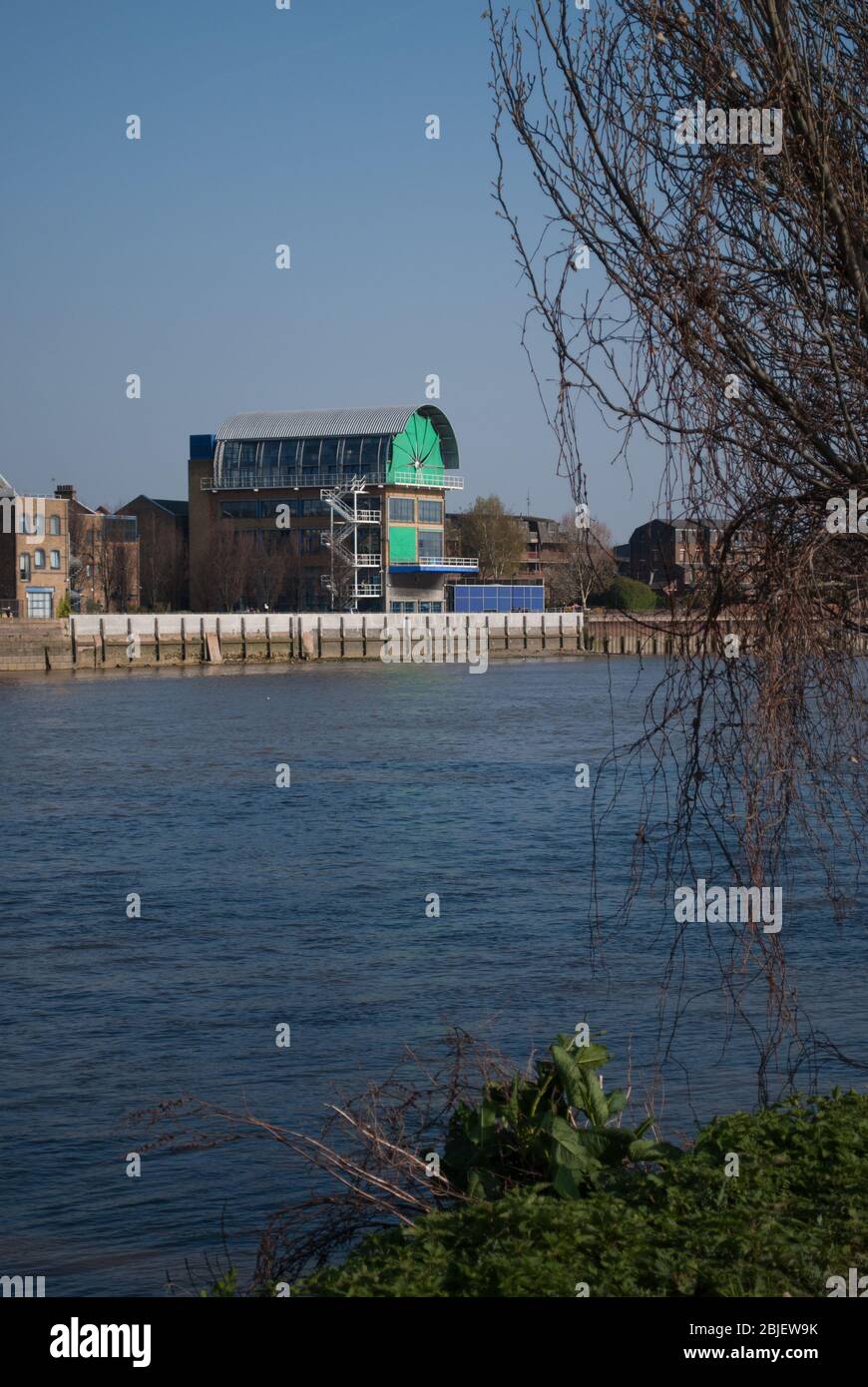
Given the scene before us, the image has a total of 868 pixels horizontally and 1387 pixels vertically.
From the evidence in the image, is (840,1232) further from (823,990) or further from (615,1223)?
(823,990)

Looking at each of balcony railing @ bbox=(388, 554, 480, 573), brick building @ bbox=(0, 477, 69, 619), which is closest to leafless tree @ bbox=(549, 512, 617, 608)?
brick building @ bbox=(0, 477, 69, 619)

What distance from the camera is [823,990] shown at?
56.0 ft

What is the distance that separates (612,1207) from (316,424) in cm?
11040

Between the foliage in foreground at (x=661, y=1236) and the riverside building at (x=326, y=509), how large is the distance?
10299cm

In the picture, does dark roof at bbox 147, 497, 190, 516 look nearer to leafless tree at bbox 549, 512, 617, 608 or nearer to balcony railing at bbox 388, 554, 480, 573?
balcony railing at bbox 388, 554, 480, 573

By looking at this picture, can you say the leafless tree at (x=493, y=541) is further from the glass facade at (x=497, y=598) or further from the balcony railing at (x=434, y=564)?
the balcony railing at (x=434, y=564)

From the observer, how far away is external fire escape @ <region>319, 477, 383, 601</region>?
110438mm

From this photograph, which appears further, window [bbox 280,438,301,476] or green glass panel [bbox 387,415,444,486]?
window [bbox 280,438,301,476]

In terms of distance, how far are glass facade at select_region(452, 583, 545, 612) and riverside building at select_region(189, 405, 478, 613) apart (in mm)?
2473

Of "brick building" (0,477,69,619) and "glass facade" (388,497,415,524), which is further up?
"glass facade" (388,497,415,524)

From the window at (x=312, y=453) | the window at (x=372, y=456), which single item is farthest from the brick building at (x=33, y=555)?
the window at (x=372, y=456)
